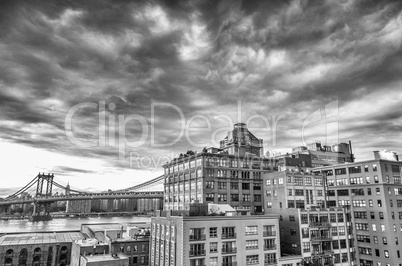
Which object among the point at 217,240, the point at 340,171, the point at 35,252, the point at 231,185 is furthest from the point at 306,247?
the point at 35,252

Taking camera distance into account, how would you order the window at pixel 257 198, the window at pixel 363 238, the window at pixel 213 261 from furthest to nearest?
1. the window at pixel 257 198
2. the window at pixel 363 238
3. the window at pixel 213 261

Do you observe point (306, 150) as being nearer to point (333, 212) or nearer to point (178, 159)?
point (333, 212)

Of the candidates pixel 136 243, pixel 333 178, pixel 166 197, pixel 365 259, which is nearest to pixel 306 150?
pixel 333 178

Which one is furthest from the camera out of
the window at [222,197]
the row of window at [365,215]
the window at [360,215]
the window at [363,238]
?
the window at [222,197]

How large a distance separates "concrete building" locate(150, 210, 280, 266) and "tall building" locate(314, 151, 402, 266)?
1334 inches

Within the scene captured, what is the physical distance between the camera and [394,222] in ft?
268

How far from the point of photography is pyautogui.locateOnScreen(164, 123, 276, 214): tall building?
314 ft

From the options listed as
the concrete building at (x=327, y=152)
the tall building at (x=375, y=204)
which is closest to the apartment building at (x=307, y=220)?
the tall building at (x=375, y=204)

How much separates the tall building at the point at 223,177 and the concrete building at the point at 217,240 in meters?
20.7

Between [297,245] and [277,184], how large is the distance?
18.9m

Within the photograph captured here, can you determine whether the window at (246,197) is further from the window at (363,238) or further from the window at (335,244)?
the window at (363,238)

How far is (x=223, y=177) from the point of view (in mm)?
97688

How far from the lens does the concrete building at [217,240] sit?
60.2m

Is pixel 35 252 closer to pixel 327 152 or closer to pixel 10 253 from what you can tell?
pixel 10 253
